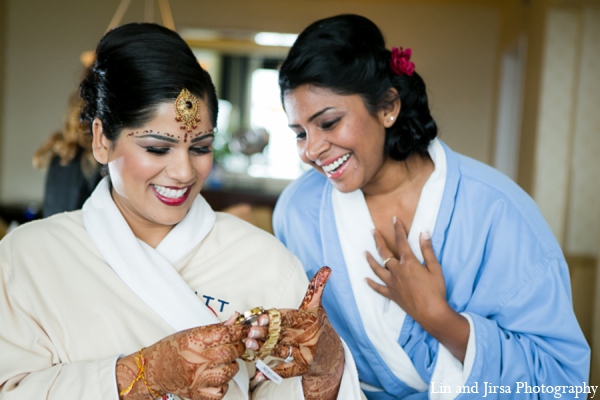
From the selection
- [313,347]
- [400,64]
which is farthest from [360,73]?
[313,347]

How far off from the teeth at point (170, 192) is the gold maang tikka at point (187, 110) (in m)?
0.15

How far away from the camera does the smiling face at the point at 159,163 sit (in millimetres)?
1481

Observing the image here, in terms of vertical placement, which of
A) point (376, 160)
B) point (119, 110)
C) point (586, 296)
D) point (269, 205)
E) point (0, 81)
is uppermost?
point (119, 110)

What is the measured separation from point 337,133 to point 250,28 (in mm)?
6229

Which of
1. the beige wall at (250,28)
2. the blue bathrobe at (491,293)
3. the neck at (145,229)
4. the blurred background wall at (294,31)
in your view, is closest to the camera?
the neck at (145,229)

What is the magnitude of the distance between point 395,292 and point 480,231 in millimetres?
303

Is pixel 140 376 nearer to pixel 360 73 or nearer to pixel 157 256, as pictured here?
pixel 157 256

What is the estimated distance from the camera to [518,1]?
20.1ft

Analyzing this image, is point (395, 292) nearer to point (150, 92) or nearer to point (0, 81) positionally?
point (150, 92)

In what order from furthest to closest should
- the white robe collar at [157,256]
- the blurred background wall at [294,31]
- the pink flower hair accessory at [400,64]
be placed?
1. the blurred background wall at [294,31]
2. the pink flower hair accessory at [400,64]
3. the white robe collar at [157,256]

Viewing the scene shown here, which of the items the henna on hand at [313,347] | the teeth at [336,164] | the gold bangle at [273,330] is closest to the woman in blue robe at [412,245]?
the teeth at [336,164]

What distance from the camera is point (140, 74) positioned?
1490 millimetres

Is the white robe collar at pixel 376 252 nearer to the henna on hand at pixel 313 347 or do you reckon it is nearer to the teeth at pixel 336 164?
the teeth at pixel 336 164

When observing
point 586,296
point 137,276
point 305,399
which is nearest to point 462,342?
point 305,399
